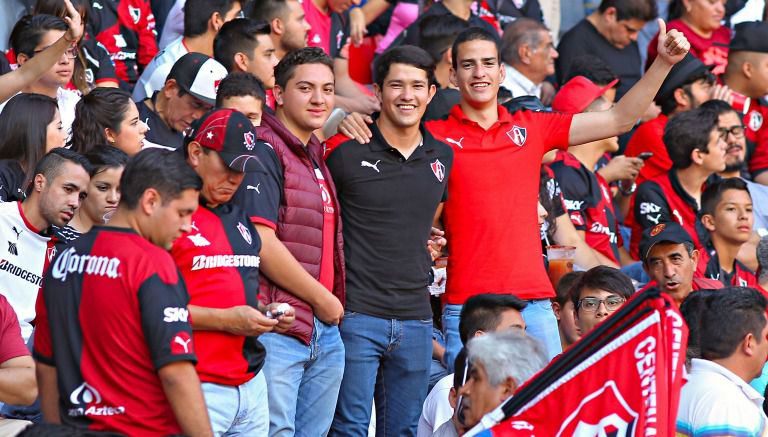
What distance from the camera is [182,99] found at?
726 centimetres

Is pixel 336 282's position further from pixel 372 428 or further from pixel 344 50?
pixel 344 50

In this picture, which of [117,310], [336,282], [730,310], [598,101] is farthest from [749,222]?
[117,310]

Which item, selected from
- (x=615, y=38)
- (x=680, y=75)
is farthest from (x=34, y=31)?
(x=615, y=38)

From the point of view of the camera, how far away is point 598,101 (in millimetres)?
9164

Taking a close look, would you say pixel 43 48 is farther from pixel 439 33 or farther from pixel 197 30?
pixel 439 33

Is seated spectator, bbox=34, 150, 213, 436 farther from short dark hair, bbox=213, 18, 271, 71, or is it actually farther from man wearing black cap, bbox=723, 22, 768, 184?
man wearing black cap, bbox=723, 22, 768, 184

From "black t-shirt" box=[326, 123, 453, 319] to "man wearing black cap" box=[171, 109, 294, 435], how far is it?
3.15 ft

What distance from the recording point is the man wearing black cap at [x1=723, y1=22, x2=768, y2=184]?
35.2 feet

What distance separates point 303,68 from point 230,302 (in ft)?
5.17

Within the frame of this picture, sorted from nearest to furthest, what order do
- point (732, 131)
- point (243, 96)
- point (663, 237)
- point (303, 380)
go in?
point (303, 380), point (243, 96), point (663, 237), point (732, 131)

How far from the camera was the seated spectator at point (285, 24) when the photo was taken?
8.81m

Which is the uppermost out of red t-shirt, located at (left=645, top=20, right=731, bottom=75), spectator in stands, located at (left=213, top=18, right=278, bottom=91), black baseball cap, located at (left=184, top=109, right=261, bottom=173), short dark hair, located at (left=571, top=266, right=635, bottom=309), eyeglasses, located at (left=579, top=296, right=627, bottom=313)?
red t-shirt, located at (left=645, top=20, right=731, bottom=75)

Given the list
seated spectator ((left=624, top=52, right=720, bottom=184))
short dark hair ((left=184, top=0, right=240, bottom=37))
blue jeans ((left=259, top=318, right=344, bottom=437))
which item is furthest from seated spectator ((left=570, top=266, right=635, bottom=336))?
seated spectator ((left=624, top=52, right=720, bottom=184))

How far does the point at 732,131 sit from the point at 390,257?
4.31m
